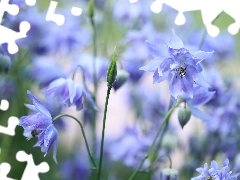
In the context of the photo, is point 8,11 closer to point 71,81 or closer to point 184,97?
point 71,81

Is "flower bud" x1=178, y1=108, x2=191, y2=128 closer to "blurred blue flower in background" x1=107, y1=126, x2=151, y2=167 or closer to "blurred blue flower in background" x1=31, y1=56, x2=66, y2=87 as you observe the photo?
"blurred blue flower in background" x1=107, y1=126, x2=151, y2=167

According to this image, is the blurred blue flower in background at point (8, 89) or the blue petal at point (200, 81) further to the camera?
the blurred blue flower in background at point (8, 89)

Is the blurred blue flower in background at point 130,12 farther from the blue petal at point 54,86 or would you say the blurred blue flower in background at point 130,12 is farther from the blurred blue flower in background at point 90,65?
the blue petal at point 54,86

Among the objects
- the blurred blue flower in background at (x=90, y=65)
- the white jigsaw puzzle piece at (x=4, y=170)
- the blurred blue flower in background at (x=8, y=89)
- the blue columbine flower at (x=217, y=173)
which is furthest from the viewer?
the blurred blue flower in background at (x=8, y=89)

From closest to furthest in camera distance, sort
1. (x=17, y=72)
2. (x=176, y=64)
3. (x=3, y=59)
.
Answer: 1. (x=176, y=64)
2. (x=3, y=59)
3. (x=17, y=72)

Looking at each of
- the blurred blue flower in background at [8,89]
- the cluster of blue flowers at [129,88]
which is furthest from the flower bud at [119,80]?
the blurred blue flower in background at [8,89]

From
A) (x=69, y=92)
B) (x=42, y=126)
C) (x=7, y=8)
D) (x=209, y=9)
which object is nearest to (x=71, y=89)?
(x=69, y=92)

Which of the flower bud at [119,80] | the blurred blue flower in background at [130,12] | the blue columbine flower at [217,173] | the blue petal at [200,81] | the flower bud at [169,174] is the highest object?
the blurred blue flower in background at [130,12]

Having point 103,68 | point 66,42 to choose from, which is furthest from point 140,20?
point 103,68

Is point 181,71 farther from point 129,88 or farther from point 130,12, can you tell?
point 129,88
